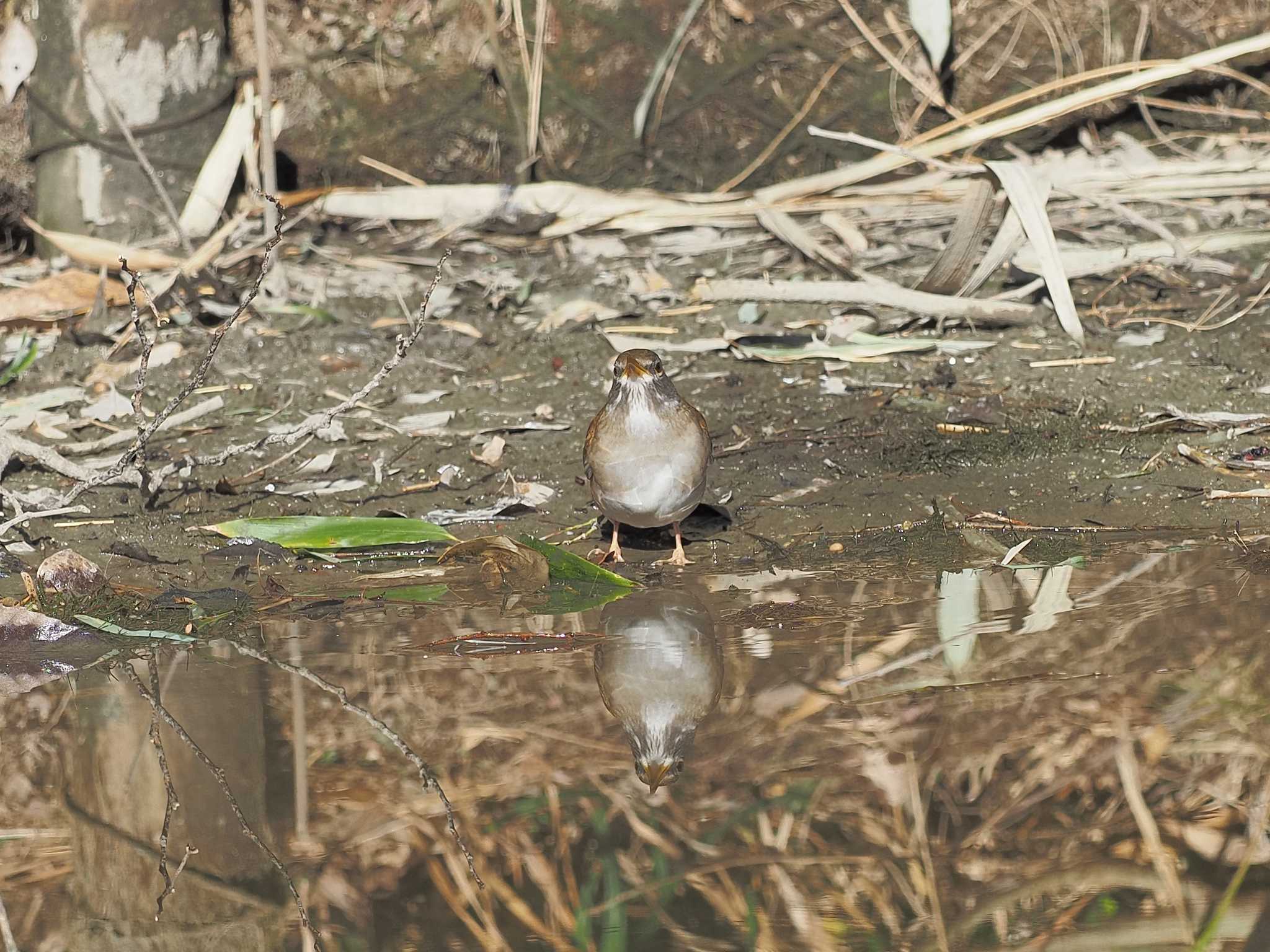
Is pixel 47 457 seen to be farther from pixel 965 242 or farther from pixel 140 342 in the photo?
pixel 965 242

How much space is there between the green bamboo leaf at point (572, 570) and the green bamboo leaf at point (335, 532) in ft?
1.38

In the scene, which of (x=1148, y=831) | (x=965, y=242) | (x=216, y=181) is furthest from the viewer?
(x=216, y=181)

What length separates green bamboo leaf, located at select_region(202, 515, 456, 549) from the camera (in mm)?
4109

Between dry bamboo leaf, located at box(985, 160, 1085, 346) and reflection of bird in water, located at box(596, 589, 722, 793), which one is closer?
reflection of bird in water, located at box(596, 589, 722, 793)

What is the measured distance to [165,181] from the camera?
664cm

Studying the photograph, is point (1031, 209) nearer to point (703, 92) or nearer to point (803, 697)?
point (703, 92)

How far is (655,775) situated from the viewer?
2.54m

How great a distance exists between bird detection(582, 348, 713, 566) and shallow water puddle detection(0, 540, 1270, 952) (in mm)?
516

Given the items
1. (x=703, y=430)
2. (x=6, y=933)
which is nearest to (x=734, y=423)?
(x=703, y=430)

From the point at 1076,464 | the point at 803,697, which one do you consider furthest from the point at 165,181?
the point at 803,697

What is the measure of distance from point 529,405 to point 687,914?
11.1 feet

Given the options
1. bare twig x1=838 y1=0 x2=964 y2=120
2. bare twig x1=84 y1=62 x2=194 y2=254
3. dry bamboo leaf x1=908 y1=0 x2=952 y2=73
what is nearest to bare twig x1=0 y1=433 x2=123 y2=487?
bare twig x1=84 y1=62 x2=194 y2=254

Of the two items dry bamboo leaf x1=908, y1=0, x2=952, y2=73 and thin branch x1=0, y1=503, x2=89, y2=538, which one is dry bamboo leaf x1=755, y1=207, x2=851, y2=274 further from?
thin branch x1=0, y1=503, x2=89, y2=538

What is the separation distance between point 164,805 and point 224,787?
11 cm
